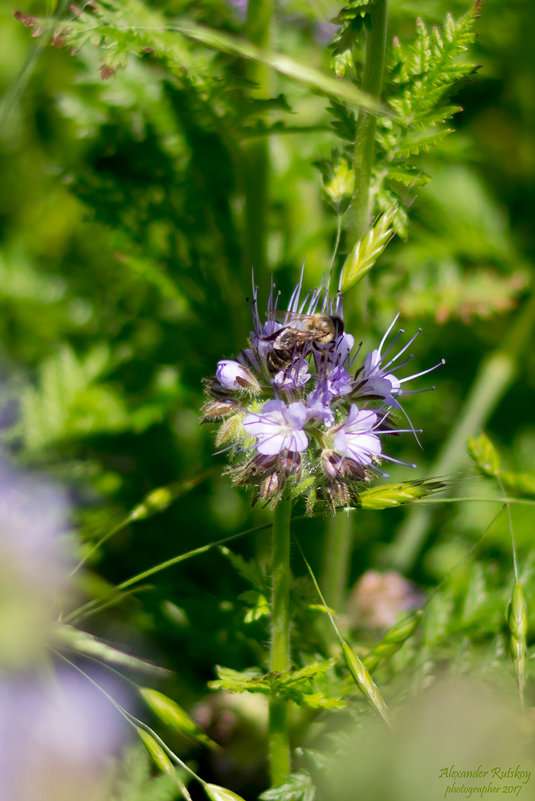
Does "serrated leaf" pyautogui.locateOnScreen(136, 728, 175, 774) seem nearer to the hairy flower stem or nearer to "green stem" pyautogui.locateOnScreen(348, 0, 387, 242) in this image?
the hairy flower stem

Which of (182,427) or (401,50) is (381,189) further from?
(182,427)

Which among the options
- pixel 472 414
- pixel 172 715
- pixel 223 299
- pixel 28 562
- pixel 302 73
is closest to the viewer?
pixel 302 73

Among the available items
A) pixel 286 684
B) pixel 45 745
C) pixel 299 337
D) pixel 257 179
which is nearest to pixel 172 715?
pixel 286 684

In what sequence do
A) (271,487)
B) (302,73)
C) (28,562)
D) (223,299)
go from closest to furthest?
(271,487)
(302,73)
(28,562)
(223,299)

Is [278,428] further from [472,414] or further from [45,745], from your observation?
[472,414]

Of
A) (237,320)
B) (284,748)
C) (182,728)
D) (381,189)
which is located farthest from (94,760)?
(381,189)
